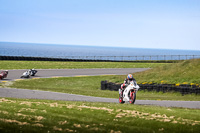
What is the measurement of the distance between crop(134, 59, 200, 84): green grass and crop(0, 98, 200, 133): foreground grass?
1343cm

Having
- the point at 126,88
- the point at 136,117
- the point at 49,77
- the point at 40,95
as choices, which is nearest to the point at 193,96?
the point at 126,88

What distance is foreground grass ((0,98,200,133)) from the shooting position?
9273 mm

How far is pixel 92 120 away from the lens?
10.6m

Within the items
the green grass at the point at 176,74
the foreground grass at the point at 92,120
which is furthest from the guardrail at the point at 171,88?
the foreground grass at the point at 92,120

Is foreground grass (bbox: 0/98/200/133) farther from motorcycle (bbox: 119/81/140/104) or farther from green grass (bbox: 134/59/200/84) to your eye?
green grass (bbox: 134/59/200/84)

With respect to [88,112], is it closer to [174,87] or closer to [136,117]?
[136,117]

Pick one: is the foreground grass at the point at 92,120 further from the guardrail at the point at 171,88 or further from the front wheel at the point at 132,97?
the guardrail at the point at 171,88

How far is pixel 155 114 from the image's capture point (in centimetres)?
1209

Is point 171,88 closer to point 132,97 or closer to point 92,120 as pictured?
point 132,97

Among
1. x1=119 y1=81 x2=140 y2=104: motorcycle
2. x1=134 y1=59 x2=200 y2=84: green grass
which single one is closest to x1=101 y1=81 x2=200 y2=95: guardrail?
x1=134 y1=59 x2=200 y2=84: green grass

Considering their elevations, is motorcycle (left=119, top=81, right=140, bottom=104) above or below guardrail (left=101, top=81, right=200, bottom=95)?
above

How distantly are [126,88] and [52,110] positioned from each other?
4563 millimetres

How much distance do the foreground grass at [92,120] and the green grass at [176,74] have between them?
44.1 ft

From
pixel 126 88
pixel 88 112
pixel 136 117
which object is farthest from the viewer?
pixel 126 88
